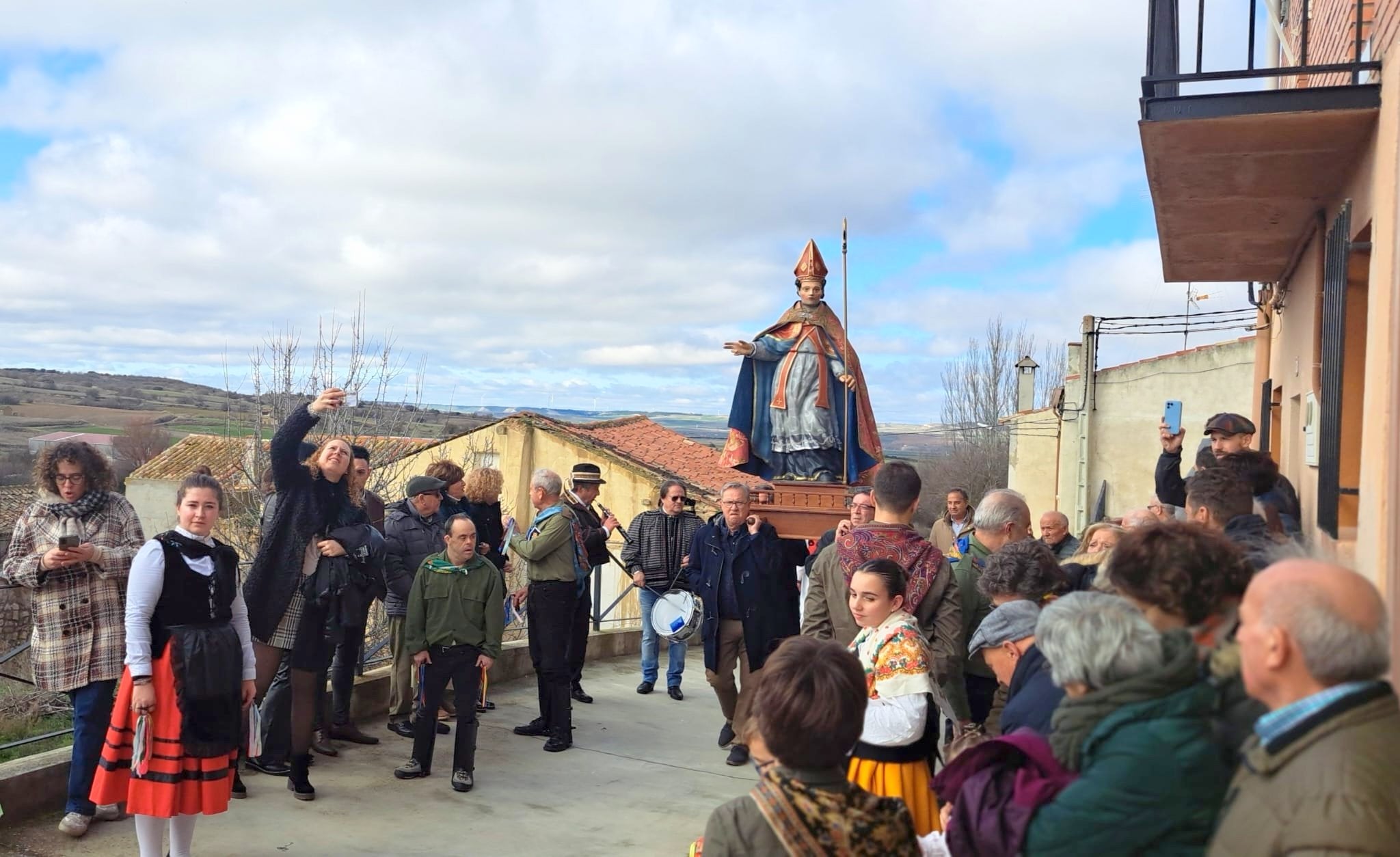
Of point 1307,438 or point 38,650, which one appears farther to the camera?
point 1307,438

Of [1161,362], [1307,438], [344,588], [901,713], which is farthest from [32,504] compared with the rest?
[1161,362]

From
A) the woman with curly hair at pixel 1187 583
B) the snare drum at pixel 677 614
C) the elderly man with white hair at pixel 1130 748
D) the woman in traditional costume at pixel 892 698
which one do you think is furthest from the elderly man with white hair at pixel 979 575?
the snare drum at pixel 677 614

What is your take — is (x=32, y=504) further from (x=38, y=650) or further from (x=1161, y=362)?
(x=1161, y=362)

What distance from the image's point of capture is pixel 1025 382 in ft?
111

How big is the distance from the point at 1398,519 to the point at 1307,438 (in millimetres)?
2769

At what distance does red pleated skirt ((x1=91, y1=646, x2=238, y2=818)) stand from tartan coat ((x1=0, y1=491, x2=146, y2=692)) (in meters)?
0.42

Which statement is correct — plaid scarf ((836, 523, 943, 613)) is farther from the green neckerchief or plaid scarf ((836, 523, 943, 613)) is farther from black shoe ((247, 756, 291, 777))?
black shoe ((247, 756, 291, 777))

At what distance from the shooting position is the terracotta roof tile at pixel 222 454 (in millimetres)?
17125

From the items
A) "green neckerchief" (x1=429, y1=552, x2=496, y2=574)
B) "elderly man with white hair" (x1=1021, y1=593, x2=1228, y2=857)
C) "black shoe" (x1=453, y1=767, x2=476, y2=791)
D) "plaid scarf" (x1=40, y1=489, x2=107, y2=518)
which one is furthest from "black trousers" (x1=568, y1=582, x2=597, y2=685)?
"elderly man with white hair" (x1=1021, y1=593, x2=1228, y2=857)

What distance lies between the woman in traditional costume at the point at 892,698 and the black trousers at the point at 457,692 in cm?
292

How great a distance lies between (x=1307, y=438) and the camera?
20.3ft

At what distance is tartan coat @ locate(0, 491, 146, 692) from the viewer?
16.2 ft

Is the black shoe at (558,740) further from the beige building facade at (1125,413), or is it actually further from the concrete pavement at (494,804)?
the beige building facade at (1125,413)

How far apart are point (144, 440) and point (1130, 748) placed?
4296 centimetres
